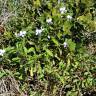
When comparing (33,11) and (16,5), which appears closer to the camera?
(33,11)

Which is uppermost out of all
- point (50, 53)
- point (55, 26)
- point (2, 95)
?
point (55, 26)

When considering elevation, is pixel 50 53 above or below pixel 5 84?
above

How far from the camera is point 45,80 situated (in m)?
3.12

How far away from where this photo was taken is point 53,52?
123 inches

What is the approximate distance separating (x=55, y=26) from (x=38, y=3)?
0.29 meters

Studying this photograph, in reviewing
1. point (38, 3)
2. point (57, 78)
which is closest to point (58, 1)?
point (38, 3)

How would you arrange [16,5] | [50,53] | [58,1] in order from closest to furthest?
[50,53] → [58,1] → [16,5]

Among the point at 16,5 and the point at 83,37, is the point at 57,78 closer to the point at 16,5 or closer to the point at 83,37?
the point at 83,37

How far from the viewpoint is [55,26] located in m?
3.13

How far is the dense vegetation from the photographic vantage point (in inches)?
121

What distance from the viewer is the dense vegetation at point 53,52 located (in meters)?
3.06

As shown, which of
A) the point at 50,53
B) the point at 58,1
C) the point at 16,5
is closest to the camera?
the point at 50,53

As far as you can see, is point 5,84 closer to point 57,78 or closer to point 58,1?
point 57,78

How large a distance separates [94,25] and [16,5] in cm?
84
